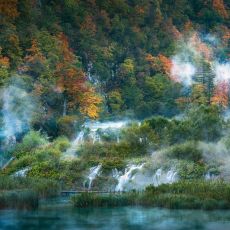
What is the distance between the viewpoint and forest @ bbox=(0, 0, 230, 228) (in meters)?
39.3

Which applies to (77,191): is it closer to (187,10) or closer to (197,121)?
(197,121)

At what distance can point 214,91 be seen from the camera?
67.0 metres

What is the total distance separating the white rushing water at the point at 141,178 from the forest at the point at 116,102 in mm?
68

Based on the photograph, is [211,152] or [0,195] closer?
[0,195]

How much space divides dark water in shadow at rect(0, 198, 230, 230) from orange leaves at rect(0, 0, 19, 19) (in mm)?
39538

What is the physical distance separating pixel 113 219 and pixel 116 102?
4123 centimetres

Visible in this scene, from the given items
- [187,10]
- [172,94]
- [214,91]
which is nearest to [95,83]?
[172,94]

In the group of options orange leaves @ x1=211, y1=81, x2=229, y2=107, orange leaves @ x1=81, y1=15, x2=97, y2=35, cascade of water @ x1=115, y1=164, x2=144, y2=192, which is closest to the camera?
cascade of water @ x1=115, y1=164, x2=144, y2=192

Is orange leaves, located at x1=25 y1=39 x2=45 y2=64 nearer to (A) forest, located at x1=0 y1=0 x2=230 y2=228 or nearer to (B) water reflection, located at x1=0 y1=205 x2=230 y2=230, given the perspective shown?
(A) forest, located at x1=0 y1=0 x2=230 y2=228

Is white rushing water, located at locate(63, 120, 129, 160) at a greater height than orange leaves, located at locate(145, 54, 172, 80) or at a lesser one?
lesser

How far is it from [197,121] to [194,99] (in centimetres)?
2032

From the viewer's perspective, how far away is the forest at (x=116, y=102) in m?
39.3

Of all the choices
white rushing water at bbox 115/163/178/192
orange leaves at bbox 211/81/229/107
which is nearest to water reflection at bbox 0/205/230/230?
white rushing water at bbox 115/163/178/192

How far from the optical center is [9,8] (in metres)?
69.6
